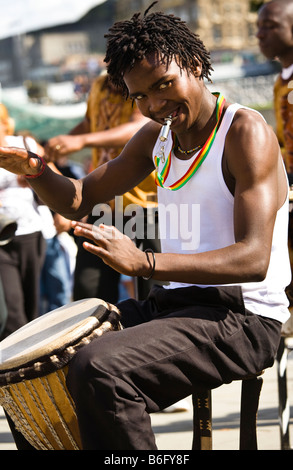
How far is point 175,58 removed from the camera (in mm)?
2764

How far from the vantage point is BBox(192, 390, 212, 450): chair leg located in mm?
3035

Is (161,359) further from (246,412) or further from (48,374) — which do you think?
(246,412)

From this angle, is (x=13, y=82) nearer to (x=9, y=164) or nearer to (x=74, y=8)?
(x=74, y=8)

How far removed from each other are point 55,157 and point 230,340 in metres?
1.34

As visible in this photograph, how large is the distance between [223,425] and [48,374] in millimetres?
1832

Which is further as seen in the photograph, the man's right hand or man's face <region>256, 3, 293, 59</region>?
man's face <region>256, 3, 293, 59</region>

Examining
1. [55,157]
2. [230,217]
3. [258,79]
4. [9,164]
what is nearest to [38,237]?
[55,157]

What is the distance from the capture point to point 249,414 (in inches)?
116

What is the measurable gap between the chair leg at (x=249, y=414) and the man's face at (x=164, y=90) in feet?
3.10

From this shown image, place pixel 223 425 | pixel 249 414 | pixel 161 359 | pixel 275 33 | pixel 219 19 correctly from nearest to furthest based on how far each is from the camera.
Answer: pixel 161 359, pixel 249 414, pixel 223 425, pixel 275 33, pixel 219 19

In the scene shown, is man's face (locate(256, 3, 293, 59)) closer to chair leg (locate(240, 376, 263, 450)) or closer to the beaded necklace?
the beaded necklace

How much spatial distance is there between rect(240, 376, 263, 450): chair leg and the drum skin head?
0.59 metres

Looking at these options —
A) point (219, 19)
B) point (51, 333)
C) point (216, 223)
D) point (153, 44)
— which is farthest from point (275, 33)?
point (219, 19)

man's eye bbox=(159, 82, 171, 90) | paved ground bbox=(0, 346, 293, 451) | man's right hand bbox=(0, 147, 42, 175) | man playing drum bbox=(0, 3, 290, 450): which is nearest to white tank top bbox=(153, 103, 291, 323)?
man playing drum bbox=(0, 3, 290, 450)
